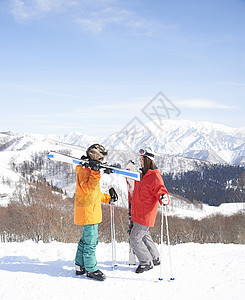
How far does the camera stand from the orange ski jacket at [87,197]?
4684 mm

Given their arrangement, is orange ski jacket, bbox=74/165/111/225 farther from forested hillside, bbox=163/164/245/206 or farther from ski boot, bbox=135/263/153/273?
forested hillside, bbox=163/164/245/206

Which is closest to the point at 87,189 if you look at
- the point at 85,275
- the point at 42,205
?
the point at 85,275

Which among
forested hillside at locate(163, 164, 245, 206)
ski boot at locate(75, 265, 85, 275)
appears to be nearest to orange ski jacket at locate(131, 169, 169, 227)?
ski boot at locate(75, 265, 85, 275)

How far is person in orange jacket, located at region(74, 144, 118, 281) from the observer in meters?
4.68

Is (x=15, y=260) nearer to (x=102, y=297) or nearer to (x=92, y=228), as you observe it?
(x=92, y=228)

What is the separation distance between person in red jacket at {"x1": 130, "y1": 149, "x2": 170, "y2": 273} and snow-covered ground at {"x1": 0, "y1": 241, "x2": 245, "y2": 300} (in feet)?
1.07

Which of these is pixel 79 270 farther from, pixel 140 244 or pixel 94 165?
pixel 94 165

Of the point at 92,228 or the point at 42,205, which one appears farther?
the point at 42,205

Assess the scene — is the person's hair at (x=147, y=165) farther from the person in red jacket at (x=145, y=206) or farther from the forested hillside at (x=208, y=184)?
the forested hillside at (x=208, y=184)

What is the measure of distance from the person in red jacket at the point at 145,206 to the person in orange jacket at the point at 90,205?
2.66 feet

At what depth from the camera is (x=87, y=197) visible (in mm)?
4719

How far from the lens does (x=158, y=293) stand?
4152 millimetres

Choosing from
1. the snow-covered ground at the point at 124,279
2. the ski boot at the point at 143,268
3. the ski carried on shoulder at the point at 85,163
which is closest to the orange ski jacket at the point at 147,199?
the ski carried on shoulder at the point at 85,163

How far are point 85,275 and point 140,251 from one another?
110cm
